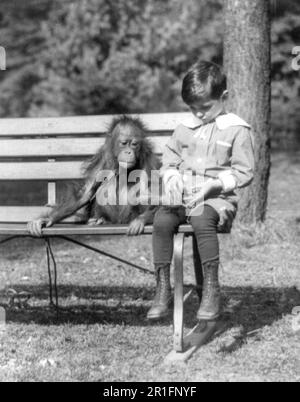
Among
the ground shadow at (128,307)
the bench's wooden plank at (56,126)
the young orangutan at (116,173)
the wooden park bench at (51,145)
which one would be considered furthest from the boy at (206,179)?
the bench's wooden plank at (56,126)

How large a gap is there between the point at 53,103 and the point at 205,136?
10694mm

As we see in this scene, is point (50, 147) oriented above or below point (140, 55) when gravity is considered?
below

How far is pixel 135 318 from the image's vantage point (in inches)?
178

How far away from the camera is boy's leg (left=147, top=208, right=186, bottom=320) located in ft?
12.4

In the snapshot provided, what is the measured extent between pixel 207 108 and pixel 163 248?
2.47 feet

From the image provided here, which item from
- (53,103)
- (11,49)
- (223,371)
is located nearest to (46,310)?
(223,371)

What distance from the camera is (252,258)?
5.93m

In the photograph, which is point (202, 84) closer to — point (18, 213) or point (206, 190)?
point (206, 190)

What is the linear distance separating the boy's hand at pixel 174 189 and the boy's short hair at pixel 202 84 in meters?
0.40

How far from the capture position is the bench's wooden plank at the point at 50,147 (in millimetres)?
4750

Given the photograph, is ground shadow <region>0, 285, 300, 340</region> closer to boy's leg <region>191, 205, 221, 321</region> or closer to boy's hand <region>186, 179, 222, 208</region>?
boy's leg <region>191, 205, 221, 321</region>

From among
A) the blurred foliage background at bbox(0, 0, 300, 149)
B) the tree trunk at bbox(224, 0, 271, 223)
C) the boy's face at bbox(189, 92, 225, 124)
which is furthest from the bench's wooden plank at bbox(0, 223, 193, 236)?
the blurred foliage background at bbox(0, 0, 300, 149)

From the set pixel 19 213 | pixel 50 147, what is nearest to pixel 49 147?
pixel 50 147
